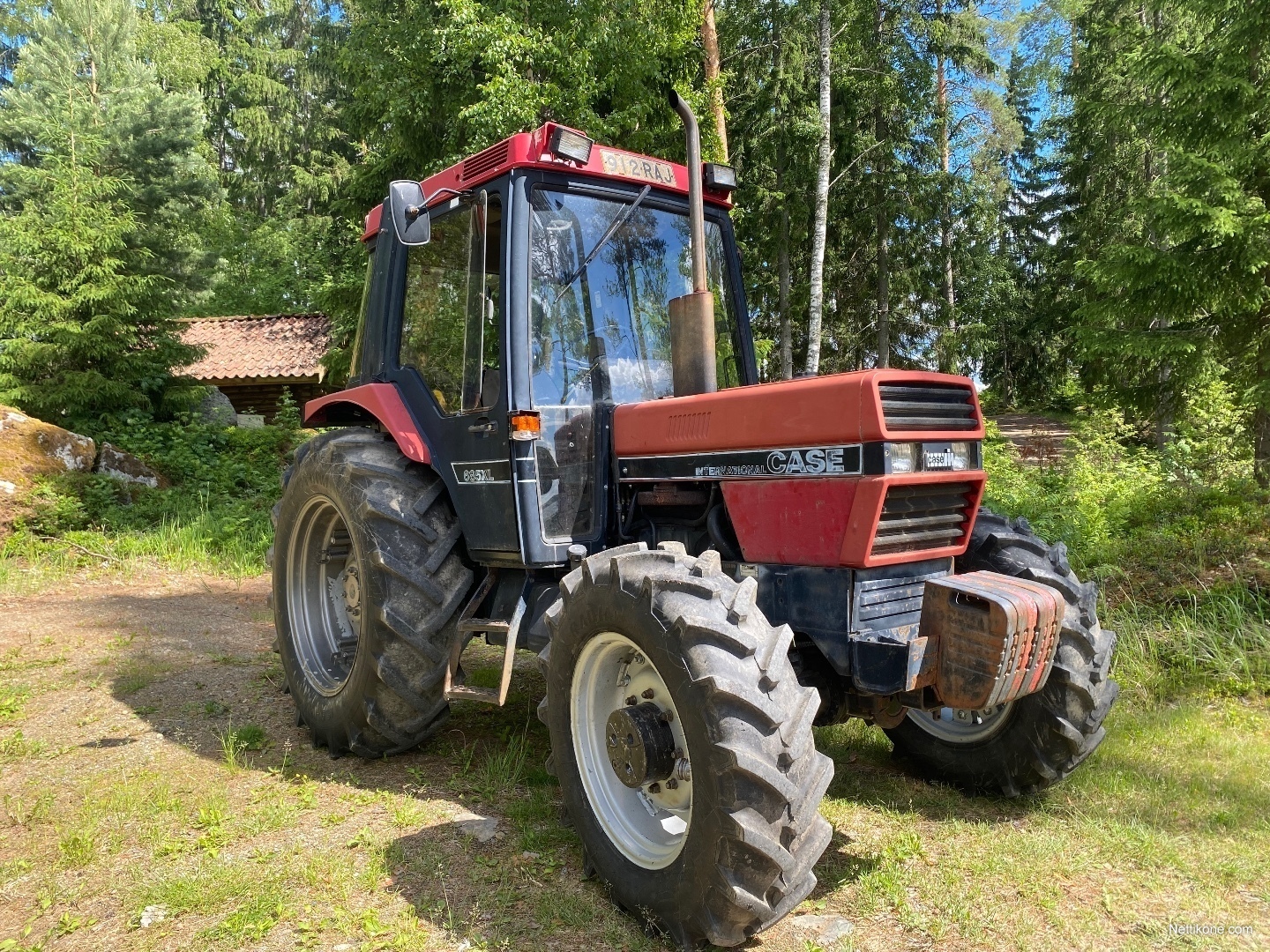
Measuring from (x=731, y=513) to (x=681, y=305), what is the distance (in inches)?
35.4

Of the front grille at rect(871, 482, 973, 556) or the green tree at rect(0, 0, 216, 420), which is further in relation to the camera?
the green tree at rect(0, 0, 216, 420)

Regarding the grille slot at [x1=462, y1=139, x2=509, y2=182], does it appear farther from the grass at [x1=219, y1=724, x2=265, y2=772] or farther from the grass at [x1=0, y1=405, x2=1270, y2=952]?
the grass at [x1=219, y1=724, x2=265, y2=772]

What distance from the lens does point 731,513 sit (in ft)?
11.0

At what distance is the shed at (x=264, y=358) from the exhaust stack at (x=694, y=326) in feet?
52.5

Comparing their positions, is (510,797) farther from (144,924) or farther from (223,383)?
(223,383)

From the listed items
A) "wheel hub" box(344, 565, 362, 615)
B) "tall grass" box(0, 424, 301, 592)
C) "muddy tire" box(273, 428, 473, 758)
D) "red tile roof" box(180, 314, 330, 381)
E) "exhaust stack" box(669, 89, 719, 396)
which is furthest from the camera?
"red tile roof" box(180, 314, 330, 381)

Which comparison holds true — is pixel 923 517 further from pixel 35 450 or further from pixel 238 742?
pixel 35 450

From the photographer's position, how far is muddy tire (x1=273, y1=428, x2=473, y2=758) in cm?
389

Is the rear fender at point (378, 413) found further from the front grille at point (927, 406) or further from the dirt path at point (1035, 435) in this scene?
the dirt path at point (1035, 435)

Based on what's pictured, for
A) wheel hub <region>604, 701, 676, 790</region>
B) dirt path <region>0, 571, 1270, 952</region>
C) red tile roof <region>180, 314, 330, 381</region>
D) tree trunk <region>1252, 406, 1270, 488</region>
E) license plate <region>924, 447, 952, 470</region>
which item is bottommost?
dirt path <region>0, 571, 1270, 952</region>

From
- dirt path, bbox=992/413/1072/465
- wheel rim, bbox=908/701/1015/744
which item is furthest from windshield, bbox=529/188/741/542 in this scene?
dirt path, bbox=992/413/1072/465

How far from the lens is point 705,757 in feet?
8.29

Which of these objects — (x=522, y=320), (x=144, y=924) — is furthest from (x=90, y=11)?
(x=144, y=924)

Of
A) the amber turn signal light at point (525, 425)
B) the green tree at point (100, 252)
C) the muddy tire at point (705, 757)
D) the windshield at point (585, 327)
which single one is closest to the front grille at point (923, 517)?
the muddy tire at point (705, 757)
